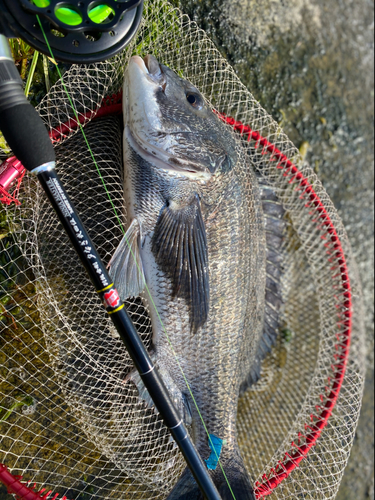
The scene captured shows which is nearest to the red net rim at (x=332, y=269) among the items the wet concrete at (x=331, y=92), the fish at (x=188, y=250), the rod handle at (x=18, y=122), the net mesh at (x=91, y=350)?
the net mesh at (x=91, y=350)

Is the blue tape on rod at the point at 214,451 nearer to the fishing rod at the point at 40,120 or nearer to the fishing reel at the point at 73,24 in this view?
the fishing rod at the point at 40,120

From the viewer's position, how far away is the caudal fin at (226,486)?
1.98 m

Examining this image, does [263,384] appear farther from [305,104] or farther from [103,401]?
[305,104]

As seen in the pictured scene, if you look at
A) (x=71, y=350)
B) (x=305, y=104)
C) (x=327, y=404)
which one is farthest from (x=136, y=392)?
(x=305, y=104)

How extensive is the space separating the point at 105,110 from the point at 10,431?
1.84 meters

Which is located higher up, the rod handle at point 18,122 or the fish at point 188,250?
the rod handle at point 18,122

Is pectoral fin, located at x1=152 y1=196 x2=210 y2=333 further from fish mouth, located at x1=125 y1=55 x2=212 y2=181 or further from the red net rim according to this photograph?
the red net rim

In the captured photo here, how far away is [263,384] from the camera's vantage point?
3125mm

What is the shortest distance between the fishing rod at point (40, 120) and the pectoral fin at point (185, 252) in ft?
1.81

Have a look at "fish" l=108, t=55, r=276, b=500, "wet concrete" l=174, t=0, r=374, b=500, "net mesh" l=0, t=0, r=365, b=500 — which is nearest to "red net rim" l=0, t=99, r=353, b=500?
"net mesh" l=0, t=0, r=365, b=500

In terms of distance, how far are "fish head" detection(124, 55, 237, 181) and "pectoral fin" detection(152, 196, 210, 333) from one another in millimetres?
217

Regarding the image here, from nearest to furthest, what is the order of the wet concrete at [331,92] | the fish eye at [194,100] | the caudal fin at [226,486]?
the caudal fin at [226,486]
the fish eye at [194,100]
the wet concrete at [331,92]

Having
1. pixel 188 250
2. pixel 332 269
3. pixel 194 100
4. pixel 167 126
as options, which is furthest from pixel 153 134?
pixel 332 269

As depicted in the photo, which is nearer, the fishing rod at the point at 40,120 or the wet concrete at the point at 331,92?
the fishing rod at the point at 40,120
